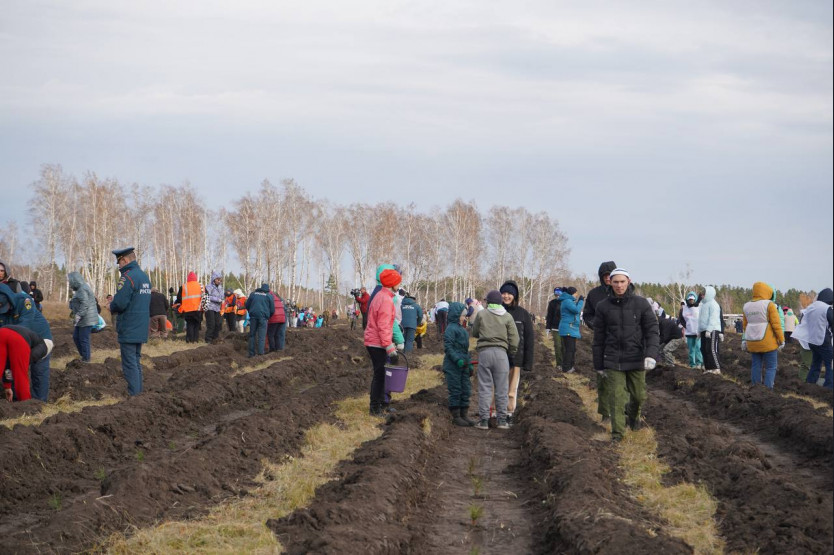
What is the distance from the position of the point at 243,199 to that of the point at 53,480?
67.6 m

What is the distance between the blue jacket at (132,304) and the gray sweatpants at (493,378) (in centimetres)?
444

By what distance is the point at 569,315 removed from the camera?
56.4 ft

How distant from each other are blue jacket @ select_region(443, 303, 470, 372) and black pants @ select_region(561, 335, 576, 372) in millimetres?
6885

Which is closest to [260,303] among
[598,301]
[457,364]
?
[457,364]

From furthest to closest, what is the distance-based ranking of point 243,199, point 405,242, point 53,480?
point 405,242, point 243,199, point 53,480

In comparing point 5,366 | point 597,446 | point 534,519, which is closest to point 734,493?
point 534,519

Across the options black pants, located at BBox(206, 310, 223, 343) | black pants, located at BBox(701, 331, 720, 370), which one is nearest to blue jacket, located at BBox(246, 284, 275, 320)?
black pants, located at BBox(206, 310, 223, 343)

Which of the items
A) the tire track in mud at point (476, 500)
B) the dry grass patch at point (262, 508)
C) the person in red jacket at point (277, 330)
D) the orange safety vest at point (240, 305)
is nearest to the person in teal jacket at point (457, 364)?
the tire track in mud at point (476, 500)

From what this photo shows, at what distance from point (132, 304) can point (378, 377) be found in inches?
134

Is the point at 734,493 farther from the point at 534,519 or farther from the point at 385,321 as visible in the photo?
the point at 385,321

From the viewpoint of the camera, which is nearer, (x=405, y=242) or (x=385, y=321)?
(x=385, y=321)

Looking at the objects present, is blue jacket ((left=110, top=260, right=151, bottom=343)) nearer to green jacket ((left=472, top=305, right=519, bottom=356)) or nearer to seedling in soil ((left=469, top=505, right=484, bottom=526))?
green jacket ((left=472, top=305, right=519, bottom=356))

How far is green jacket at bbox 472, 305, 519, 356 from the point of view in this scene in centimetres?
1124

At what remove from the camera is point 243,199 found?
2923 inches
